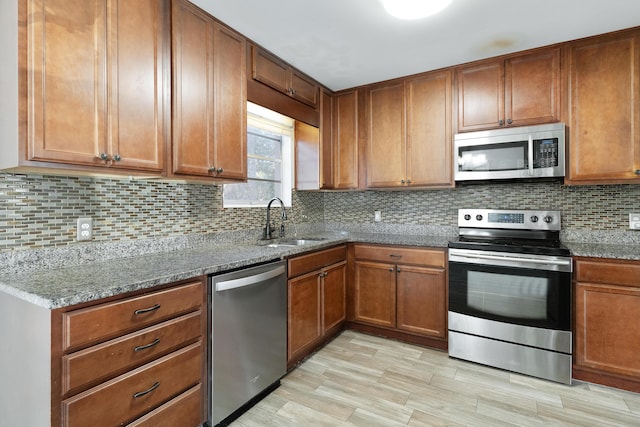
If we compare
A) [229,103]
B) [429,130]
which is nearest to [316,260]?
[229,103]

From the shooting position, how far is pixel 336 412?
191cm

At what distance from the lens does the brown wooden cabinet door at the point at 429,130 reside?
2.83 meters

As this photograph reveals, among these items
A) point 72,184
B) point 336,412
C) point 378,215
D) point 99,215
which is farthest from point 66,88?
point 378,215

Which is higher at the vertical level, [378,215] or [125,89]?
[125,89]

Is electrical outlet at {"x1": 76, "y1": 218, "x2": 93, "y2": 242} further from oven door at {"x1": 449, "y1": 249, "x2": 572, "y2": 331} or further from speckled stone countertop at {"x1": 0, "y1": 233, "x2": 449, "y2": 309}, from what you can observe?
Result: oven door at {"x1": 449, "y1": 249, "x2": 572, "y2": 331}

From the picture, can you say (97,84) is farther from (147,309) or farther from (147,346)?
(147,346)

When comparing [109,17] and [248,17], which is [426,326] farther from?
[109,17]

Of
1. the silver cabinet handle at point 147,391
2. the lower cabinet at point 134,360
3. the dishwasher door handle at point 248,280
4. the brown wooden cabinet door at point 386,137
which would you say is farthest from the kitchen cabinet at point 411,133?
the silver cabinet handle at point 147,391

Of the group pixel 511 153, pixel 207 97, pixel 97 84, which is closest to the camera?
pixel 97 84

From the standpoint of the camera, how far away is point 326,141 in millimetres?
3297

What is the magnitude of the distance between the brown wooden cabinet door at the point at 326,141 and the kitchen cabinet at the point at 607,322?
6.90ft

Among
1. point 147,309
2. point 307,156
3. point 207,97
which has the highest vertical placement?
point 207,97

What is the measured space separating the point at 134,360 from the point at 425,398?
1.69 metres

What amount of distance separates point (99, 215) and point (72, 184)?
0.68 feet
